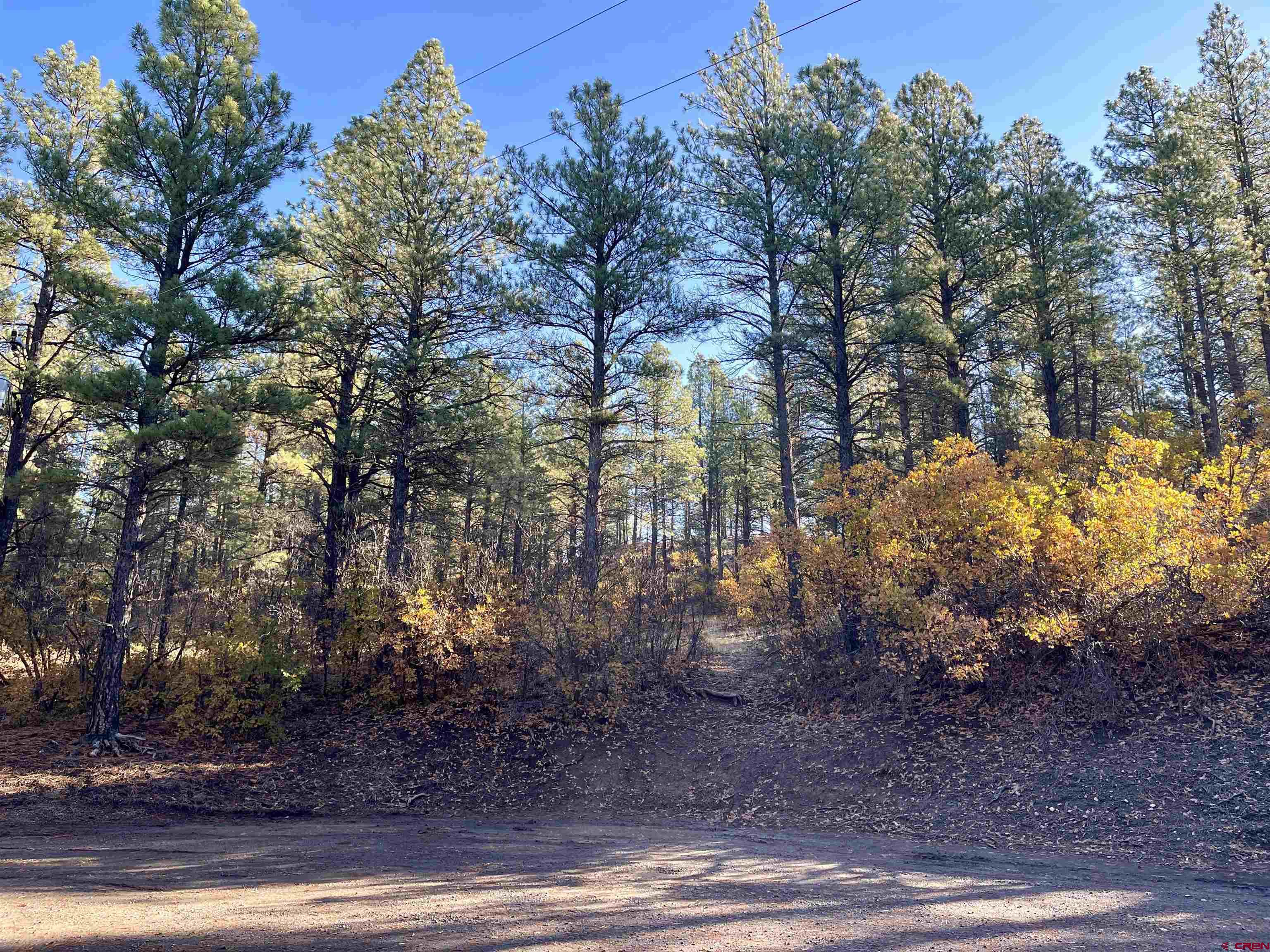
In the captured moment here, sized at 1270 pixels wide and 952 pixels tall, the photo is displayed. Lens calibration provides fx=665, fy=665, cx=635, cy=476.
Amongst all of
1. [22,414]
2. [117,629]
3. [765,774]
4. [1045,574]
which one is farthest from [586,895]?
[22,414]

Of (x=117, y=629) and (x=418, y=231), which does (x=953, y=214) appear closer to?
(x=418, y=231)

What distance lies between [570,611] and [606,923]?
759cm

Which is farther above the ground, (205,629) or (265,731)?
(205,629)

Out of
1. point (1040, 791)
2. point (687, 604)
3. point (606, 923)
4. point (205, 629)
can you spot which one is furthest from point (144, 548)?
point (1040, 791)

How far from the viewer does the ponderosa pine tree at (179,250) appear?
10.1m

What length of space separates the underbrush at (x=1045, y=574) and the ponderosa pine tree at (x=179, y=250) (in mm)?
10388

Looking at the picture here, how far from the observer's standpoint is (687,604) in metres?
15.7

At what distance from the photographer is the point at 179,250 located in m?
11.0

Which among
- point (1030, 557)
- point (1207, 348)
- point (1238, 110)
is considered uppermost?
point (1238, 110)

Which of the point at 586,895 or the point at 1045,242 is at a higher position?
the point at 1045,242

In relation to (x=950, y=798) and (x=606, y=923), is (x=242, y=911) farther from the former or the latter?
(x=950, y=798)

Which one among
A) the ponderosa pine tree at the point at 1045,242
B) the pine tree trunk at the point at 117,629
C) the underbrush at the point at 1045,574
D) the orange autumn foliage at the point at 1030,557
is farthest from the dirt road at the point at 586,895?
the ponderosa pine tree at the point at 1045,242

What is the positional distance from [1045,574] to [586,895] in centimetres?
787

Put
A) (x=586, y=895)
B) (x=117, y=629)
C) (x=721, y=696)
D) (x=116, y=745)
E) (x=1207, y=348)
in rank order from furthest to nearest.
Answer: (x=1207, y=348) → (x=721, y=696) → (x=117, y=629) → (x=116, y=745) → (x=586, y=895)
